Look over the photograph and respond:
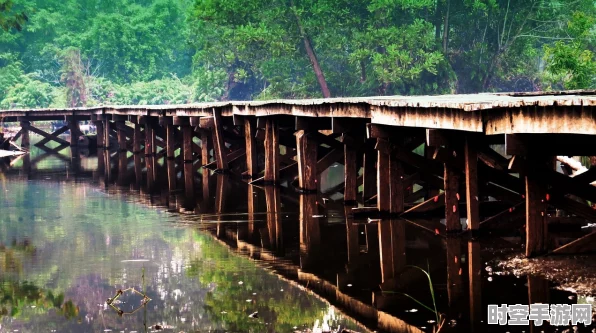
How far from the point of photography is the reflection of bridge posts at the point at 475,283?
9820 millimetres

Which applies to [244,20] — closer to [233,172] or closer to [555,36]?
[555,36]

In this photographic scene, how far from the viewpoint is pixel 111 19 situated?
7462 cm

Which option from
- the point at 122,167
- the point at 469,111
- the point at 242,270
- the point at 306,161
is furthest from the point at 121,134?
the point at 469,111

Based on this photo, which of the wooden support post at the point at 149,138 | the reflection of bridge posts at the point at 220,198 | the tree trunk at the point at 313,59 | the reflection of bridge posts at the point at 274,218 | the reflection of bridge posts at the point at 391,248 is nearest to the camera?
the reflection of bridge posts at the point at 391,248

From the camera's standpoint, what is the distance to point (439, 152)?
1384 centimetres

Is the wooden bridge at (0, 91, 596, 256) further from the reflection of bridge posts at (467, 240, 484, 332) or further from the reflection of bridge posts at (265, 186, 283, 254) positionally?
the reflection of bridge posts at (265, 186, 283, 254)

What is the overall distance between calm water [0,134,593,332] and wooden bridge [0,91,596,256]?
1.88ft

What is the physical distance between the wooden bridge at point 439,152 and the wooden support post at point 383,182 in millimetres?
15

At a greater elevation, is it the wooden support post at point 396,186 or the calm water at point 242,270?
the wooden support post at point 396,186

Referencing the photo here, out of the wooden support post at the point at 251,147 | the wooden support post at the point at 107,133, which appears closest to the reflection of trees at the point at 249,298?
the wooden support post at the point at 251,147

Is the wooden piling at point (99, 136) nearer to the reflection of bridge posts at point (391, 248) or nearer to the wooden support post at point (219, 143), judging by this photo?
the wooden support post at point (219, 143)

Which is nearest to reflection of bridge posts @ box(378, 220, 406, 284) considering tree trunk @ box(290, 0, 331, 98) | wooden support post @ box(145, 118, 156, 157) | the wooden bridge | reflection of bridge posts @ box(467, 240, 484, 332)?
the wooden bridge

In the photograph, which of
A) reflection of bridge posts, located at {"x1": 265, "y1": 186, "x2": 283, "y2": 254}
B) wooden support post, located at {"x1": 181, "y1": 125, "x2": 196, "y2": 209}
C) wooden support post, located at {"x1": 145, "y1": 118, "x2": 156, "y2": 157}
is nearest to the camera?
reflection of bridge posts, located at {"x1": 265, "y1": 186, "x2": 283, "y2": 254}

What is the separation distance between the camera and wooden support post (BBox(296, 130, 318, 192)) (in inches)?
785
